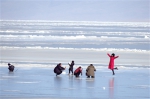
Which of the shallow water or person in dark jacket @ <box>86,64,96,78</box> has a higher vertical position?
person in dark jacket @ <box>86,64,96,78</box>

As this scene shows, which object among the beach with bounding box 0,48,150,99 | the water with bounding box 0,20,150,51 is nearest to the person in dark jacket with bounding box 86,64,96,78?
the beach with bounding box 0,48,150,99

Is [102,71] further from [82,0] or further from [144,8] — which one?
[82,0]

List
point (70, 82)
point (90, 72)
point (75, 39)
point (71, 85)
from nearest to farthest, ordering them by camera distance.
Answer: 1. point (71, 85)
2. point (70, 82)
3. point (90, 72)
4. point (75, 39)

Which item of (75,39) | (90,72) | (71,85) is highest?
(75,39)

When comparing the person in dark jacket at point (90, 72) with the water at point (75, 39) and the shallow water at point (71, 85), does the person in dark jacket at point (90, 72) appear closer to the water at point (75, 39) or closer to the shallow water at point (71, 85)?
the shallow water at point (71, 85)

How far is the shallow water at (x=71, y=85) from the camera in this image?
16344mm

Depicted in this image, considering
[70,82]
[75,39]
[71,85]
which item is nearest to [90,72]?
[70,82]

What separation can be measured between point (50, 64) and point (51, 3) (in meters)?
154

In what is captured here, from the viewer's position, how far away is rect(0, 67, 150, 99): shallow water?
16344 mm

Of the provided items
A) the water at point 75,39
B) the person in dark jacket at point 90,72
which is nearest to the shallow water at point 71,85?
the person in dark jacket at point 90,72

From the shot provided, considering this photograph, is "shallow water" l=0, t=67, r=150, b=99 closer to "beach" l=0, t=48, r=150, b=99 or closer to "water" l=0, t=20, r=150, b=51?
"beach" l=0, t=48, r=150, b=99

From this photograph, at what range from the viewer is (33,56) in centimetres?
2977

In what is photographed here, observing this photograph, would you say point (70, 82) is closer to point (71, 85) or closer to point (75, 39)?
point (71, 85)

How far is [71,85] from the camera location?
18.3 meters
